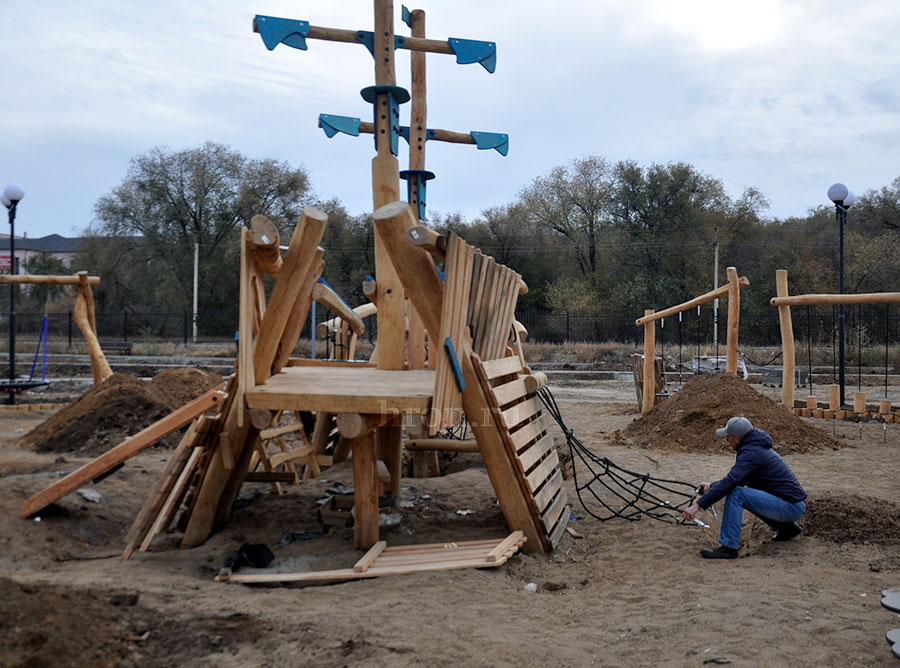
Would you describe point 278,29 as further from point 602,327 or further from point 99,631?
point 602,327

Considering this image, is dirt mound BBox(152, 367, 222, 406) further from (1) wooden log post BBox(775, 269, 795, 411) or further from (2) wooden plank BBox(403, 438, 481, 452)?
(1) wooden log post BBox(775, 269, 795, 411)

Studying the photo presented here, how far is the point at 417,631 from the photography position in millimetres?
3635

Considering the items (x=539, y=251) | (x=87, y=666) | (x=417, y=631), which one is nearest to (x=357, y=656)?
(x=417, y=631)

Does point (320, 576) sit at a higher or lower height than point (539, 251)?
lower

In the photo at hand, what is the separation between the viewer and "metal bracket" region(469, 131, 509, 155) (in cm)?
841

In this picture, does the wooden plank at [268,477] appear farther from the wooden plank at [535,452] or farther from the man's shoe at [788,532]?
the man's shoe at [788,532]

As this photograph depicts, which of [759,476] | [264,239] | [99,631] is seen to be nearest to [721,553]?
[759,476]

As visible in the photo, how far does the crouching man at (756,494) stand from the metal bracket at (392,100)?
146 inches

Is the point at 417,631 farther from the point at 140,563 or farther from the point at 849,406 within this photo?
the point at 849,406

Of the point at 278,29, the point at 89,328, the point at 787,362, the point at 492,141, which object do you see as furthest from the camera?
the point at 89,328

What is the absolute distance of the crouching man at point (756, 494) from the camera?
539cm

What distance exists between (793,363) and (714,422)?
2.20m

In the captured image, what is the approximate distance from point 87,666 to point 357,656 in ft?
3.64

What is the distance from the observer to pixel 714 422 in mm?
10438
